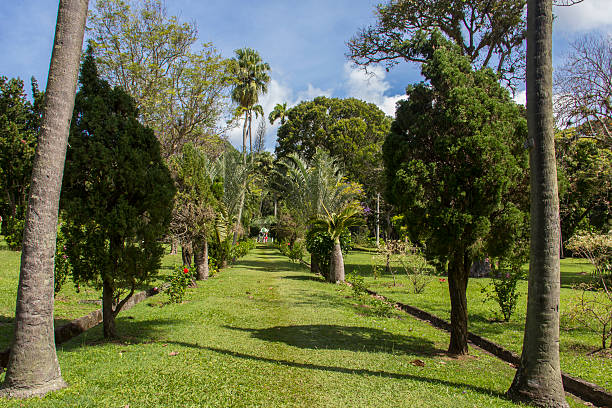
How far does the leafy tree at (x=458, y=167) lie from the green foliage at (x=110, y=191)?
3.80 meters

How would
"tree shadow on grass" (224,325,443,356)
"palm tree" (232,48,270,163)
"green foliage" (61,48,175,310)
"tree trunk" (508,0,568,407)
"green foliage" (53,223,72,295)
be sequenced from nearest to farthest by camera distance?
"tree trunk" (508,0,568,407)
"green foliage" (61,48,175,310)
"tree shadow on grass" (224,325,443,356)
"green foliage" (53,223,72,295)
"palm tree" (232,48,270,163)

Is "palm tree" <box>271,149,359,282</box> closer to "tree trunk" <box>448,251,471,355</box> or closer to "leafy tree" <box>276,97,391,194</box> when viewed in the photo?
"tree trunk" <box>448,251,471,355</box>

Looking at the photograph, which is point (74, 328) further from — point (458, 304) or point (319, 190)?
point (319, 190)

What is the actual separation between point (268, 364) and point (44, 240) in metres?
3.02

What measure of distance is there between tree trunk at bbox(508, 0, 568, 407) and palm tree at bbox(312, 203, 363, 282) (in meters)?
11.2

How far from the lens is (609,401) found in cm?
438

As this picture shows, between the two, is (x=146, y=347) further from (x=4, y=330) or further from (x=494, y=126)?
(x=494, y=126)

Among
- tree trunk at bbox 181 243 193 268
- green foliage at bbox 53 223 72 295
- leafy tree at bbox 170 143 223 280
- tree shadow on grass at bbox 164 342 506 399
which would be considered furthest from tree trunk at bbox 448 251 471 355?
tree trunk at bbox 181 243 193 268

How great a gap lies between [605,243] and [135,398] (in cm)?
688

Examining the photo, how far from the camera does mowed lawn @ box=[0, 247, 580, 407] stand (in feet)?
13.3

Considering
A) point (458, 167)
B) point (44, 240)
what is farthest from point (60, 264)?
point (458, 167)

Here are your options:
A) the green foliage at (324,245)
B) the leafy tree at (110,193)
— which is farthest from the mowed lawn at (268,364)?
the green foliage at (324,245)

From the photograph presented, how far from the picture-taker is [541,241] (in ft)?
14.1

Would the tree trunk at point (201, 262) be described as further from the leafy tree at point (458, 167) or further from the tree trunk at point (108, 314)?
the leafy tree at point (458, 167)
